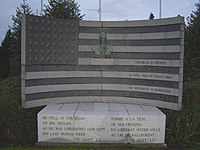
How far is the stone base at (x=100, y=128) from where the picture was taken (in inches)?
300

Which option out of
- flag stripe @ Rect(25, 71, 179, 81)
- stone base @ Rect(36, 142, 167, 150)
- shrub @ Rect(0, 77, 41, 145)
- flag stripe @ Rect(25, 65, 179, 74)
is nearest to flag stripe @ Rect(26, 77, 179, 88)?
flag stripe @ Rect(25, 71, 179, 81)

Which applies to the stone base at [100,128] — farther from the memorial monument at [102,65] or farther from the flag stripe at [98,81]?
the flag stripe at [98,81]

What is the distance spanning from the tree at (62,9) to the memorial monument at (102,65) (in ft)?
59.6

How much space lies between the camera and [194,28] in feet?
70.4

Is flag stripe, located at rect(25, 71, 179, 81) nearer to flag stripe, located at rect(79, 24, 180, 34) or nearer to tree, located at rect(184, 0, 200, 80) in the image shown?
flag stripe, located at rect(79, 24, 180, 34)

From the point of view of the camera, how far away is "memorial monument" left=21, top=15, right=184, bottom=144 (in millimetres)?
9047

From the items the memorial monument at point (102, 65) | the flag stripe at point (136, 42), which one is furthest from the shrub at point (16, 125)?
the flag stripe at point (136, 42)

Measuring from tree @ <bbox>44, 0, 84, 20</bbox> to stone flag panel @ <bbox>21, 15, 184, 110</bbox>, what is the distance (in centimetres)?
1816

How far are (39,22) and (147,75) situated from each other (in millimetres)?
4665

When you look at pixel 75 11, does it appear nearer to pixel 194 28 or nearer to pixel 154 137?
pixel 194 28

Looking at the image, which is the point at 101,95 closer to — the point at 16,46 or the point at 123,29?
the point at 123,29

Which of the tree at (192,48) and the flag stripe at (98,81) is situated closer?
the flag stripe at (98,81)

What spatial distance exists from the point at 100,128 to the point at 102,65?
10.7 ft

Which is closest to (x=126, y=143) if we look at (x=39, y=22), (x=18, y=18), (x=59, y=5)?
(x=39, y=22)
